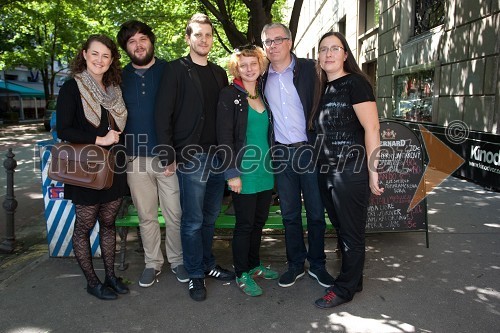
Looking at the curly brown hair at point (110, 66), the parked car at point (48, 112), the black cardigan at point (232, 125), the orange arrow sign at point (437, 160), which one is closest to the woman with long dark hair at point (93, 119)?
the curly brown hair at point (110, 66)

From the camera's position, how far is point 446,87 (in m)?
9.30

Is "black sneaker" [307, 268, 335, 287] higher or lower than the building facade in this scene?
Result: lower

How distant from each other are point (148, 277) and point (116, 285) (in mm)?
290

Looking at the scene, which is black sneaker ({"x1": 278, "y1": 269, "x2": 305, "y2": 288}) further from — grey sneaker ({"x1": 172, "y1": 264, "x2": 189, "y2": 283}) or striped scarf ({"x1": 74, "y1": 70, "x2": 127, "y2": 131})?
striped scarf ({"x1": 74, "y1": 70, "x2": 127, "y2": 131})

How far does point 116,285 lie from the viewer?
3629 millimetres

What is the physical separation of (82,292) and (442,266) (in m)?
3.47

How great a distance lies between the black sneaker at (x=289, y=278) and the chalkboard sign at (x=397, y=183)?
44.6 inches

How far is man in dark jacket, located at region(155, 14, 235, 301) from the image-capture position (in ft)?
11.0

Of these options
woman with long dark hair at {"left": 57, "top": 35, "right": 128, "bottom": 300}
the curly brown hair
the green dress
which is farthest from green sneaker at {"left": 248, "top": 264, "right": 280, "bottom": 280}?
the curly brown hair

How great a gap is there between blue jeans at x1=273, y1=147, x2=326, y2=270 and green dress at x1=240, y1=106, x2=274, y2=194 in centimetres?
13

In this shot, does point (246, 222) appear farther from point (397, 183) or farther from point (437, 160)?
point (437, 160)

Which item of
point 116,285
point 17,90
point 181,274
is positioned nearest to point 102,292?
point 116,285

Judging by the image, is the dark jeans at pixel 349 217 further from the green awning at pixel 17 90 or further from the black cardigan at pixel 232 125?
the green awning at pixel 17 90

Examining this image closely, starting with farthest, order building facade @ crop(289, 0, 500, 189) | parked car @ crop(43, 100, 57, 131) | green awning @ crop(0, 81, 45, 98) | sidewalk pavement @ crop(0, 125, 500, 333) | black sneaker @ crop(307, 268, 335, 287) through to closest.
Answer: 1. green awning @ crop(0, 81, 45, 98)
2. parked car @ crop(43, 100, 57, 131)
3. building facade @ crop(289, 0, 500, 189)
4. black sneaker @ crop(307, 268, 335, 287)
5. sidewalk pavement @ crop(0, 125, 500, 333)
